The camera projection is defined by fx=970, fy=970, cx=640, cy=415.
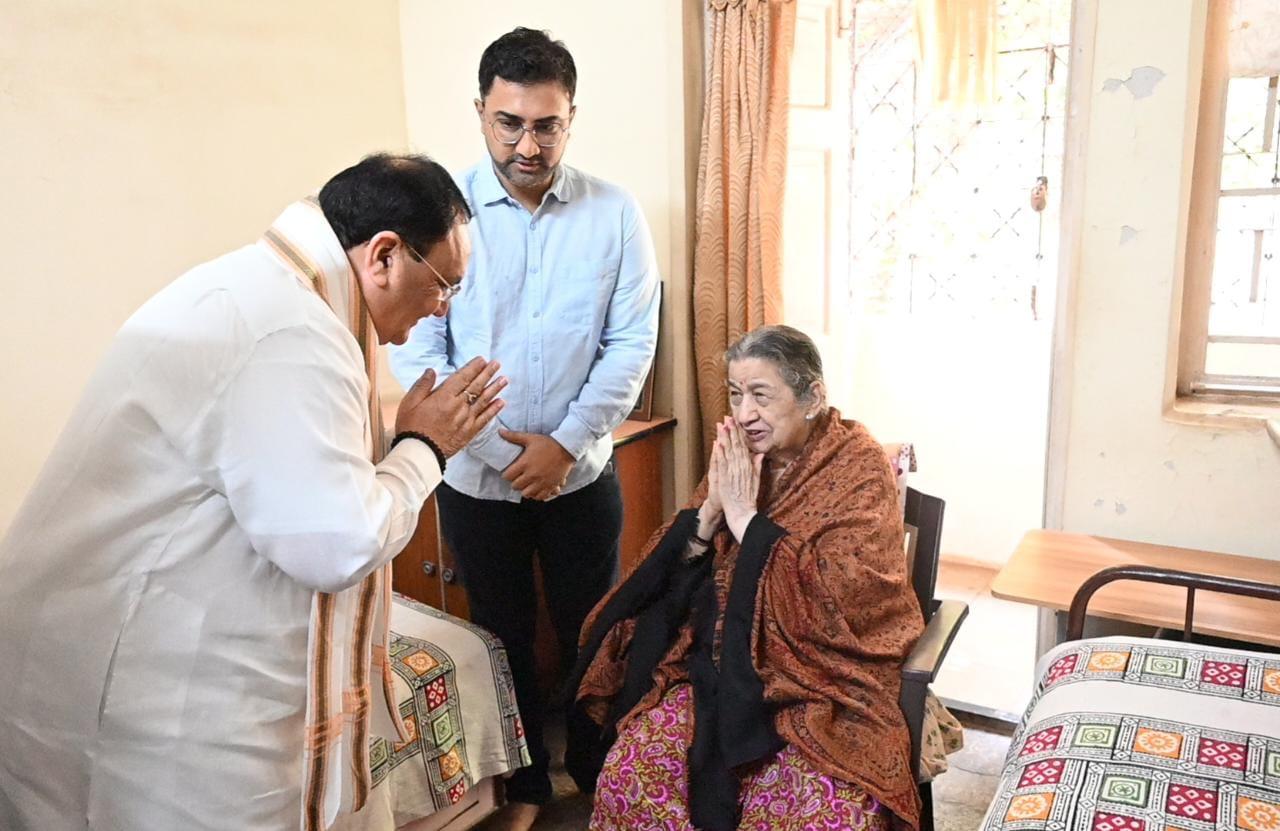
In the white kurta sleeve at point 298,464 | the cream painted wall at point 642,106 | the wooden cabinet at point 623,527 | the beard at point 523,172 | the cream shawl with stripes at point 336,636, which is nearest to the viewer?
the white kurta sleeve at point 298,464

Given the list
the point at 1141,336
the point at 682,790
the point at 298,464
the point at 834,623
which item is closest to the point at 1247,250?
the point at 1141,336

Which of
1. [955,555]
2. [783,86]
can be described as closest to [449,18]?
[783,86]

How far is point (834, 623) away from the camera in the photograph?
174cm

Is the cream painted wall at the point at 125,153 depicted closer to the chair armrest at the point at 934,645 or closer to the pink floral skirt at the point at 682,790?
the pink floral skirt at the point at 682,790

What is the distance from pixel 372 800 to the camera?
1530 millimetres

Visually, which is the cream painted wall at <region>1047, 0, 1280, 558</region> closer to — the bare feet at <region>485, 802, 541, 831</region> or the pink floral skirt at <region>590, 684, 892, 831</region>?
the pink floral skirt at <region>590, 684, 892, 831</region>

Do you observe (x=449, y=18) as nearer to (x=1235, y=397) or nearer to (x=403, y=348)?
(x=403, y=348)

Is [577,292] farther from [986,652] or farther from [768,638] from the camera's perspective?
[986,652]

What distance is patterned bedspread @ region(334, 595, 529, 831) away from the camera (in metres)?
1.83

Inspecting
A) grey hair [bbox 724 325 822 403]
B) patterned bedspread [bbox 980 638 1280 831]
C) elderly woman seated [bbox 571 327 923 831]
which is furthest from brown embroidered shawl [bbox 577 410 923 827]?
patterned bedspread [bbox 980 638 1280 831]

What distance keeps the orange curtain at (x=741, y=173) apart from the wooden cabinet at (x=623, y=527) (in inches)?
10.6

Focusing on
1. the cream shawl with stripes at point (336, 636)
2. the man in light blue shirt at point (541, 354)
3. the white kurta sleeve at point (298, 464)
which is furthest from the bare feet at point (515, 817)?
the white kurta sleeve at point (298, 464)

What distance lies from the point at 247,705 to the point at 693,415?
182 cm

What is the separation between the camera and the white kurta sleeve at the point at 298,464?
1111 mm
